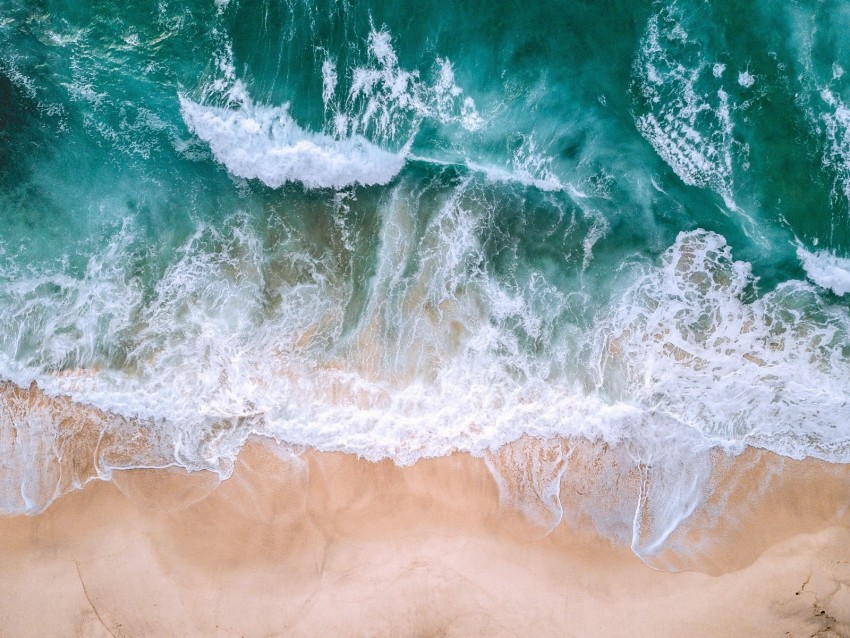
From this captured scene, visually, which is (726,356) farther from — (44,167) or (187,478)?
(44,167)

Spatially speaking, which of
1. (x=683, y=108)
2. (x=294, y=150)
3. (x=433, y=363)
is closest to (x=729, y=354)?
(x=683, y=108)

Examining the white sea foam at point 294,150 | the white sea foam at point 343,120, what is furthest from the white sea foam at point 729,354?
the white sea foam at point 294,150

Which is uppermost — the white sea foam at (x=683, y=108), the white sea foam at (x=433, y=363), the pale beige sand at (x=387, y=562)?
the white sea foam at (x=683, y=108)

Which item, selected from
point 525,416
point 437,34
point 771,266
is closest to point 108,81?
point 437,34

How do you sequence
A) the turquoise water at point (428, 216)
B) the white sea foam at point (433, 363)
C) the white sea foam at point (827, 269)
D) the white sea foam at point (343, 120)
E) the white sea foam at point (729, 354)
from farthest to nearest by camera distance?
the white sea foam at point (343, 120), the white sea foam at point (827, 269), the turquoise water at point (428, 216), the white sea foam at point (729, 354), the white sea foam at point (433, 363)

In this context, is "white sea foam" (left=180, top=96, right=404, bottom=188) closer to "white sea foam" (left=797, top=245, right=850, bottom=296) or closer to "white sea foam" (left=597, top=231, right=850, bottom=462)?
"white sea foam" (left=597, top=231, right=850, bottom=462)

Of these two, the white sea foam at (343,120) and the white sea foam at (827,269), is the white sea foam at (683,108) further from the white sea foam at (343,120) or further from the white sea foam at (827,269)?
the white sea foam at (343,120)

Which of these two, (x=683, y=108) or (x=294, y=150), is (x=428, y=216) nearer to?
(x=294, y=150)
